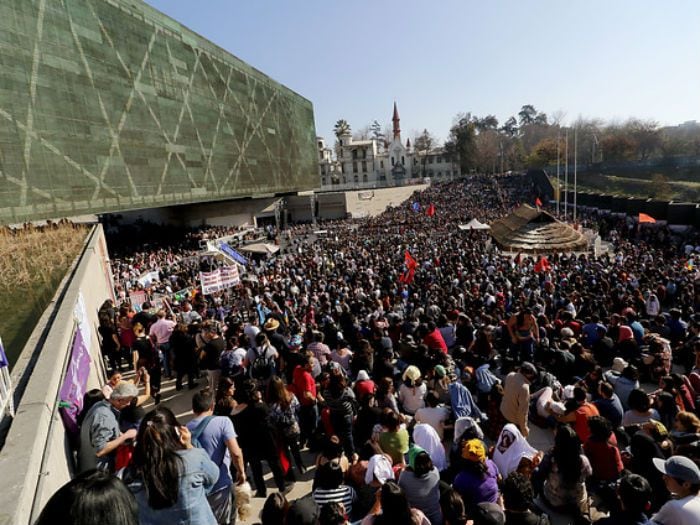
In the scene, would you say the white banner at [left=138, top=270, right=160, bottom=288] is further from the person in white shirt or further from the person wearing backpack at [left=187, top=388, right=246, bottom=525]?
the person wearing backpack at [left=187, top=388, right=246, bottom=525]

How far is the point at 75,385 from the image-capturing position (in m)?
4.59

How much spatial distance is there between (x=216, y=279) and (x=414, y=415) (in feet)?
30.3

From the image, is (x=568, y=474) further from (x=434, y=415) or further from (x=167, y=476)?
Answer: (x=167, y=476)

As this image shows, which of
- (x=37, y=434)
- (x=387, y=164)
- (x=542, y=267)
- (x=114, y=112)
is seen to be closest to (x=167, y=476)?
(x=37, y=434)

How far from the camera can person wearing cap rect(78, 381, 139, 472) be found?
335 cm

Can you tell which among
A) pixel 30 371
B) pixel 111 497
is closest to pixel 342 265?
pixel 30 371

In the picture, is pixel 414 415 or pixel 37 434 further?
pixel 414 415

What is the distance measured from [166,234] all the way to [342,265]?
24263mm

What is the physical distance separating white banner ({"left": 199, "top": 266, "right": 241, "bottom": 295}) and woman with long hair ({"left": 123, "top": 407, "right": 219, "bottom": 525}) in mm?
10467

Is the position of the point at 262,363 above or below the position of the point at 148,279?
above

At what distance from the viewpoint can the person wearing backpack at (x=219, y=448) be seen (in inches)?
129

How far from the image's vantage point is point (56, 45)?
22.4 m

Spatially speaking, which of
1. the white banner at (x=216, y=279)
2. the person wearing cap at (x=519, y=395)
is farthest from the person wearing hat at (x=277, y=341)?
the white banner at (x=216, y=279)

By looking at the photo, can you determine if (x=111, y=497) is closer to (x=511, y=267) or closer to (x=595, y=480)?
(x=595, y=480)
